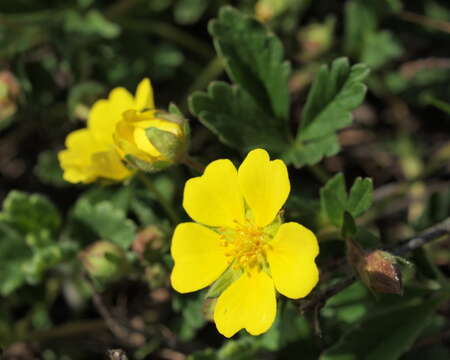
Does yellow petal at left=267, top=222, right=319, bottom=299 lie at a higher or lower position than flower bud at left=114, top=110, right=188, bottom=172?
lower

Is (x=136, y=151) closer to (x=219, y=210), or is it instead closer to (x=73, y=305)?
(x=219, y=210)

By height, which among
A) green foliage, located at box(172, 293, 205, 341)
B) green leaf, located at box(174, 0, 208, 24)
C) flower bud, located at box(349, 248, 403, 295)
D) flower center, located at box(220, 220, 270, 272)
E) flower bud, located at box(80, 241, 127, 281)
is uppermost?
green leaf, located at box(174, 0, 208, 24)

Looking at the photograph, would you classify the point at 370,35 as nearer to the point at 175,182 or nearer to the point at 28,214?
the point at 175,182

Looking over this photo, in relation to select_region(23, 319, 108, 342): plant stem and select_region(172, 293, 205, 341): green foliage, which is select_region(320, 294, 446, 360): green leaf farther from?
select_region(23, 319, 108, 342): plant stem

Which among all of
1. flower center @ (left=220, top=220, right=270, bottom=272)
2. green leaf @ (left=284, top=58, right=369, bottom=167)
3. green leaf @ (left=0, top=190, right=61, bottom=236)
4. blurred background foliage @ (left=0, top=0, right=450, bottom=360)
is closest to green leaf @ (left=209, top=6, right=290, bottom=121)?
green leaf @ (left=284, top=58, right=369, bottom=167)

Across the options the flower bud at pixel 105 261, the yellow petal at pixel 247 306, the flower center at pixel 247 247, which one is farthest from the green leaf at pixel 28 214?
the yellow petal at pixel 247 306

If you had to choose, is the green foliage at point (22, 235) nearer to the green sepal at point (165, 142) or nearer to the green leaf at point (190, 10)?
the green sepal at point (165, 142)
